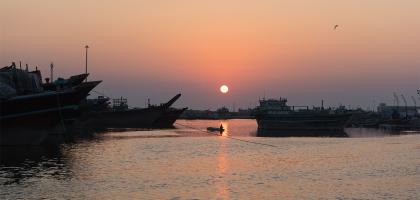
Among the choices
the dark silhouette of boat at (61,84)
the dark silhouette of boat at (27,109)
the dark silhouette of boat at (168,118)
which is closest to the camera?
the dark silhouette of boat at (27,109)

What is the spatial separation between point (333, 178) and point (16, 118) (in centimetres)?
2817

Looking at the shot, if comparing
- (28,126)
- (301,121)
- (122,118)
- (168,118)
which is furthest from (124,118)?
(28,126)

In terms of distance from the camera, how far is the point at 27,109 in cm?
4950

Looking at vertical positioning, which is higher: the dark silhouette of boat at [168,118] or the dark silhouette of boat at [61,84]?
the dark silhouette of boat at [61,84]

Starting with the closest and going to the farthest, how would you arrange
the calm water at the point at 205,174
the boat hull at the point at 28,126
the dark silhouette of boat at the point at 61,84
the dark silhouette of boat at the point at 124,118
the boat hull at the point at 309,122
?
the calm water at the point at 205,174 → the boat hull at the point at 28,126 → the dark silhouette of boat at the point at 61,84 → the dark silhouette of boat at the point at 124,118 → the boat hull at the point at 309,122

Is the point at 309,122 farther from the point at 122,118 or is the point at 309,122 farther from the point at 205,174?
the point at 205,174

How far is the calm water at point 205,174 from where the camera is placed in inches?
1081

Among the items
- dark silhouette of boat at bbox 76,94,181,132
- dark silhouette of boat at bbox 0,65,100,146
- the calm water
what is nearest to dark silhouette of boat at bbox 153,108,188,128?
dark silhouette of boat at bbox 76,94,181,132

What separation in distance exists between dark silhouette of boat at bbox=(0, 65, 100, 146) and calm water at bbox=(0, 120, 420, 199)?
7.12 ft

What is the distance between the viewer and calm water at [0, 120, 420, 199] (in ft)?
90.1

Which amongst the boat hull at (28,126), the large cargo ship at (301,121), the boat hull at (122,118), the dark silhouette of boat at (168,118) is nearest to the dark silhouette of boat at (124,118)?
the boat hull at (122,118)

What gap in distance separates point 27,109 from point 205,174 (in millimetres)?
21250

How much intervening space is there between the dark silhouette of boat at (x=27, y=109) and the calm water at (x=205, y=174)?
217 centimetres

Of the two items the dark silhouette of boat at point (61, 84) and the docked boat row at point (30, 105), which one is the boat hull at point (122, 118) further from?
the docked boat row at point (30, 105)
